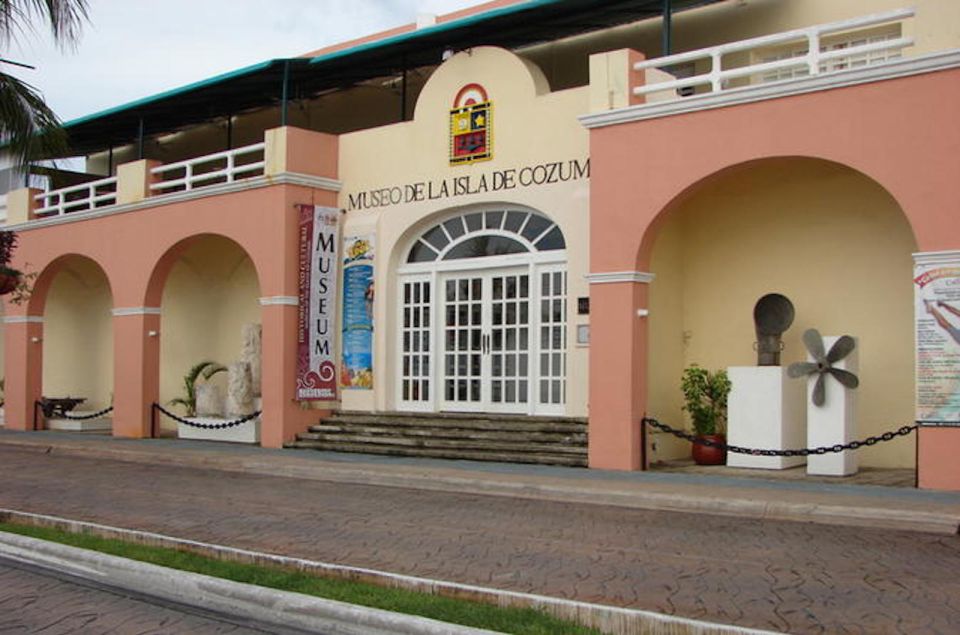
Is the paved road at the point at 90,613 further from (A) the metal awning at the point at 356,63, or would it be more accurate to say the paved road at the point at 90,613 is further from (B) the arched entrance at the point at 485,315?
(A) the metal awning at the point at 356,63

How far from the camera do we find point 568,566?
7.84m

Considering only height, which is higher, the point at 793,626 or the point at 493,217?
the point at 493,217

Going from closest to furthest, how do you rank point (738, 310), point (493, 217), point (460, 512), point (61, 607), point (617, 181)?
point (61, 607) < point (460, 512) < point (617, 181) < point (738, 310) < point (493, 217)

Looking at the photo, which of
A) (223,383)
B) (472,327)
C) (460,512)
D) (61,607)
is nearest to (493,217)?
(472,327)

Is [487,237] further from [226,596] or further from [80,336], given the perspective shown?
[80,336]

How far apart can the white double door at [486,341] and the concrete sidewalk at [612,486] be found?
1774 millimetres

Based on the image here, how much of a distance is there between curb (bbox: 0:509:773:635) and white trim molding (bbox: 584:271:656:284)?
6911mm

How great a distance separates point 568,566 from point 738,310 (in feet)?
26.3

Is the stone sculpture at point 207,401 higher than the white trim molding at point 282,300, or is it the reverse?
the white trim molding at point 282,300

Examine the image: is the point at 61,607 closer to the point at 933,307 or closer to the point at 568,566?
the point at 568,566

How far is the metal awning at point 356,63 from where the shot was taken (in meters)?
15.6

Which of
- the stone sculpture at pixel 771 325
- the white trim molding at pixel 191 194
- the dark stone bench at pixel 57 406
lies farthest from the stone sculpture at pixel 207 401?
the stone sculpture at pixel 771 325

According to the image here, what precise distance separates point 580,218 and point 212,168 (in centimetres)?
1151

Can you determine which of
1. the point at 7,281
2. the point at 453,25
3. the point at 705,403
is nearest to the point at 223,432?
the point at 7,281
